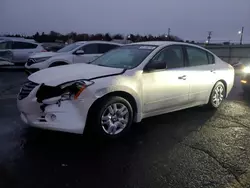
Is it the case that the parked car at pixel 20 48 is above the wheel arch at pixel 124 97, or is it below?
above

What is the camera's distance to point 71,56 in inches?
395

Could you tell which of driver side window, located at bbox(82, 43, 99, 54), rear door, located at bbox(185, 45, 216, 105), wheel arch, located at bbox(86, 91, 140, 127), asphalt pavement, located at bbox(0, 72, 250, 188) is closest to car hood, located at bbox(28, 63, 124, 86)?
wheel arch, located at bbox(86, 91, 140, 127)

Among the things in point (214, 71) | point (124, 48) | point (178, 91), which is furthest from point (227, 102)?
point (124, 48)

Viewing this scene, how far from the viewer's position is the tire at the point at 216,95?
237 inches

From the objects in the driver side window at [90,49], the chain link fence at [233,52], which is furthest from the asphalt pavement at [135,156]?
the chain link fence at [233,52]

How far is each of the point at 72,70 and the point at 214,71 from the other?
10.8ft

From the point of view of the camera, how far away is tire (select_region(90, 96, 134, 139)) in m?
3.92

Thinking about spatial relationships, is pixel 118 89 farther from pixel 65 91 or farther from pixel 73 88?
pixel 65 91

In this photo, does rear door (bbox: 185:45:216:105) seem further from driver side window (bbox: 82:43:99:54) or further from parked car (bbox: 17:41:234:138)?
driver side window (bbox: 82:43:99:54)

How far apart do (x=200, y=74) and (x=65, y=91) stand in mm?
3047

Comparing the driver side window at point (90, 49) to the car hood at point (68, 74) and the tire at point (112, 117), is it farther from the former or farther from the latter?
the tire at point (112, 117)

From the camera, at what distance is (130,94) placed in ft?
14.0

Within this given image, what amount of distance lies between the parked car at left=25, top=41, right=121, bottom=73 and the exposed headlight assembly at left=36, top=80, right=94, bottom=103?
246 inches

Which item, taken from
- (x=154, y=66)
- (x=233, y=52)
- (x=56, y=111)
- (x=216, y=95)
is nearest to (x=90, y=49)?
(x=216, y=95)
